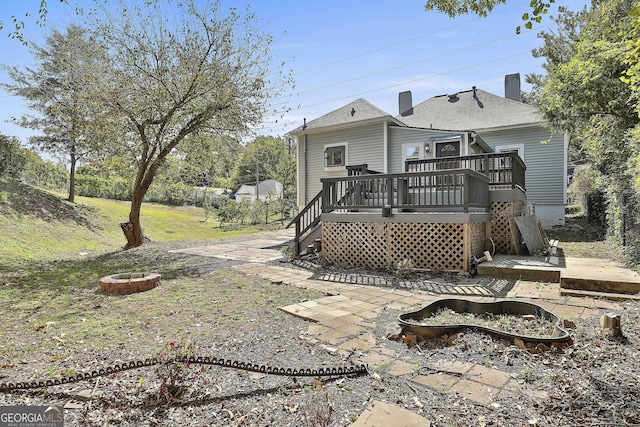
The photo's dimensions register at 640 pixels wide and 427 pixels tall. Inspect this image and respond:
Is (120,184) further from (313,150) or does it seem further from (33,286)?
(33,286)

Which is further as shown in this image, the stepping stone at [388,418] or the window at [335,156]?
the window at [335,156]

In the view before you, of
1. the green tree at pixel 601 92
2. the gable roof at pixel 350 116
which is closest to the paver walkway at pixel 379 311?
the green tree at pixel 601 92

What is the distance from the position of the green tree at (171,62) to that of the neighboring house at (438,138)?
267 inches

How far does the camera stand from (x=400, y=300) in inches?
188

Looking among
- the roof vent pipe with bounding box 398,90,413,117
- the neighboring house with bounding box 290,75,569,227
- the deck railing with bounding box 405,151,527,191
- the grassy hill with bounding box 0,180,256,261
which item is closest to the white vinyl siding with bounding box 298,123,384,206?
the neighboring house with bounding box 290,75,569,227

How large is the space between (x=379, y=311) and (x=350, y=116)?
487 inches

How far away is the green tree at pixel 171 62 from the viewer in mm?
8391

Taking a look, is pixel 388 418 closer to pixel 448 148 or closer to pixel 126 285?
pixel 126 285

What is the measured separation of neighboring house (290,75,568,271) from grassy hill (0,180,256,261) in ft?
24.4

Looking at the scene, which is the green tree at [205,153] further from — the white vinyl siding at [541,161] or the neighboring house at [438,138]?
the white vinyl siding at [541,161]

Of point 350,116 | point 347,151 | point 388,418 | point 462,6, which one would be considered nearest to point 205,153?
point 347,151

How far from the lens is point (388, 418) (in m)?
1.94

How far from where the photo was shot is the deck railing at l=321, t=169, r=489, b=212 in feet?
21.3

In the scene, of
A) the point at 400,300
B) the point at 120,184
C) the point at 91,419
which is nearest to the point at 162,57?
the point at 400,300
